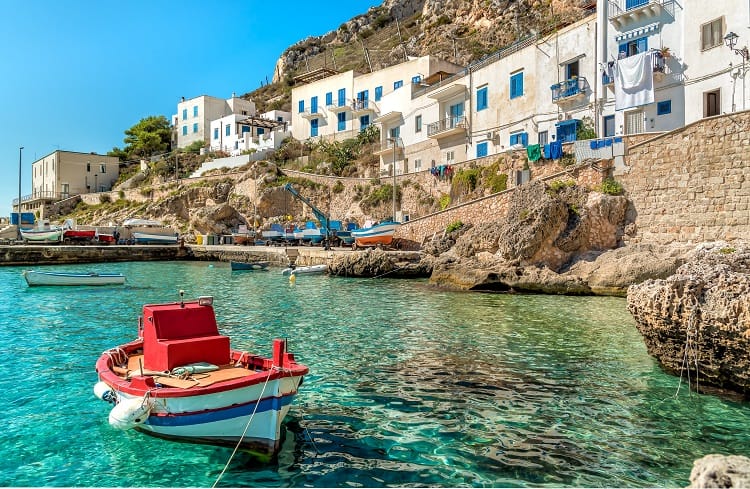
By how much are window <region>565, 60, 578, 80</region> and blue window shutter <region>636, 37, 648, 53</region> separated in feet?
12.1

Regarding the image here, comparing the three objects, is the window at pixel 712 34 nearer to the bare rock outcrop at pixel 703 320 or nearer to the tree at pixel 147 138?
the bare rock outcrop at pixel 703 320

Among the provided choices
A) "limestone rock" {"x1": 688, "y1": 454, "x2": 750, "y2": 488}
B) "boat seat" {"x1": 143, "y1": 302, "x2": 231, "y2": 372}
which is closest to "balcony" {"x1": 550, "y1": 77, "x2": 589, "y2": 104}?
"boat seat" {"x1": 143, "y1": 302, "x2": 231, "y2": 372}

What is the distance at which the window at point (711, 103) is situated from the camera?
2375 centimetres

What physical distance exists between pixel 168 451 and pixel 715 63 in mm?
27810

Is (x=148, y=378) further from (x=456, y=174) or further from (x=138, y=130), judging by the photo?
(x=138, y=130)

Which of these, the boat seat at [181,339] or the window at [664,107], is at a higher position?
the window at [664,107]

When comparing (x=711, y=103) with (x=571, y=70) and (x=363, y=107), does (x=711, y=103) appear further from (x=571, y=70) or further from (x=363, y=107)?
(x=363, y=107)

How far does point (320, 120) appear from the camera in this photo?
57906 mm

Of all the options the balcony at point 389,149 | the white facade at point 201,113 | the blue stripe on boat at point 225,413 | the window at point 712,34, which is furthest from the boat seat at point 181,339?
the white facade at point 201,113

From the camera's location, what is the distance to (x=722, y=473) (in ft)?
10.3

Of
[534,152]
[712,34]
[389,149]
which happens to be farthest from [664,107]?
[389,149]

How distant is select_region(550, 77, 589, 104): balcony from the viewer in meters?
29.0

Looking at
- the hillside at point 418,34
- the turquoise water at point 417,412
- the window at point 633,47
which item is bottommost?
the turquoise water at point 417,412

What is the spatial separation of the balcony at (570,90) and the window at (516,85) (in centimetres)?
320
